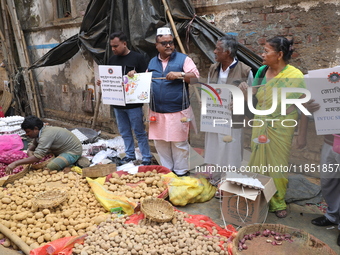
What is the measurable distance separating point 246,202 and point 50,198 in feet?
7.22

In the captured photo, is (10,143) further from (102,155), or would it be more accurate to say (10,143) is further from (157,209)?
(157,209)

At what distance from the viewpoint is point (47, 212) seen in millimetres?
3365

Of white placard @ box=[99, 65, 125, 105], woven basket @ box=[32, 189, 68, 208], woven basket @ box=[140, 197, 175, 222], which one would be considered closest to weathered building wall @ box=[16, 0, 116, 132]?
white placard @ box=[99, 65, 125, 105]

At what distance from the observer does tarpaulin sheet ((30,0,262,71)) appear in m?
4.52

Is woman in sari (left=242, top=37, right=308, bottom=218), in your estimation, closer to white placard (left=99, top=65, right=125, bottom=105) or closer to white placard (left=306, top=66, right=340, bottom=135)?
white placard (left=306, top=66, right=340, bottom=135)

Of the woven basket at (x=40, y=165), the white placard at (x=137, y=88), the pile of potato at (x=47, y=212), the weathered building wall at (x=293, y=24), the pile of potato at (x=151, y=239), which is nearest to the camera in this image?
the pile of potato at (x=151, y=239)

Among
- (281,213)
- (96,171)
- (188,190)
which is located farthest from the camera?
(96,171)

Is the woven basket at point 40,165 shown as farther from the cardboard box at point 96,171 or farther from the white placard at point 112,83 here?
the white placard at point 112,83

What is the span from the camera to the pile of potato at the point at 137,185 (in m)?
3.67

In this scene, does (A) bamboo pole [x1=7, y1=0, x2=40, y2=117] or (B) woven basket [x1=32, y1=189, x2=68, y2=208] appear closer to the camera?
(B) woven basket [x1=32, y1=189, x2=68, y2=208]

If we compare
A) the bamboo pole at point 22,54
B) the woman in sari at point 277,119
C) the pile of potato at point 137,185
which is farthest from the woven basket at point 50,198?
the bamboo pole at point 22,54

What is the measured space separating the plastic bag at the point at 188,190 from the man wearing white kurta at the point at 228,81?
0.33 meters

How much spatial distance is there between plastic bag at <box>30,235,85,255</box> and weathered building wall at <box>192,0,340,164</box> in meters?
2.10

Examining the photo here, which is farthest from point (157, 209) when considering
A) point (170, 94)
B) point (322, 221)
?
point (322, 221)
